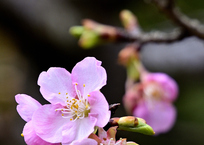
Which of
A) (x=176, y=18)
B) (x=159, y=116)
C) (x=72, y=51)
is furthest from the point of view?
(x=72, y=51)

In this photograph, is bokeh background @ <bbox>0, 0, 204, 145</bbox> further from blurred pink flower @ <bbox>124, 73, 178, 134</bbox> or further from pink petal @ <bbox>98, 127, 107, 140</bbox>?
pink petal @ <bbox>98, 127, 107, 140</bbox>

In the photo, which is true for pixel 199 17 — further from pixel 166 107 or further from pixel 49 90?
pixel 49 90

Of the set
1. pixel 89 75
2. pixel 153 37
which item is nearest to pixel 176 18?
pixel 153 37

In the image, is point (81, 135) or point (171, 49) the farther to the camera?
point (171, 49)

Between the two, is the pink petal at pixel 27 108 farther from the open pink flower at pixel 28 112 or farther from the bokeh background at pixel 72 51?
the bokeh background at pixel 72 51

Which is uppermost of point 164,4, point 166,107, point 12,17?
point 12,17

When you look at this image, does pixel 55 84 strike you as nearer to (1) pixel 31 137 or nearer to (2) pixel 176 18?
(1) pixel 31 137

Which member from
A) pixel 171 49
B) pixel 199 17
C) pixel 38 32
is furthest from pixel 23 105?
pixel 199 17
